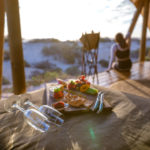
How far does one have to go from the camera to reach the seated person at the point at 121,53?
304 cm

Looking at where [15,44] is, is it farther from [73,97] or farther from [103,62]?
[103,62]

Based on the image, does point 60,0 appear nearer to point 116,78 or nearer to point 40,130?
point 116,78

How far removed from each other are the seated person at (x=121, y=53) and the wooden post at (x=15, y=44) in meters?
1.96

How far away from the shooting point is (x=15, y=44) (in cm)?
183

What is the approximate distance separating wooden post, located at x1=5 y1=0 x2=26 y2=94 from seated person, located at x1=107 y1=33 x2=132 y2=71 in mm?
1957

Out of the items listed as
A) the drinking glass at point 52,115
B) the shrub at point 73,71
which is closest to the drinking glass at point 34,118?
the drinking glass at point 52,115

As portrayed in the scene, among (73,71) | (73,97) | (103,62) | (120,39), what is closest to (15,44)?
(73,97)

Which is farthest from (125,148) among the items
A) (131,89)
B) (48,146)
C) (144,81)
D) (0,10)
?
(144,81)

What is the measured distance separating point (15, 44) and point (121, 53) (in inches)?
85.1

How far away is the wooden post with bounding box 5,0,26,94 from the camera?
1.74 meters

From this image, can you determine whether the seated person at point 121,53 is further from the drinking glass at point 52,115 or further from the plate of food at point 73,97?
the drinking glass at point 52,115

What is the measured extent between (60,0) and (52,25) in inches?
16.2

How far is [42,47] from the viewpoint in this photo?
843cm

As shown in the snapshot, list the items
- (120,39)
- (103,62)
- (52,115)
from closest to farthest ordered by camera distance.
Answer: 1. (52,115)
2. (120,39)
3. (103,62)
